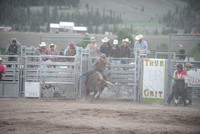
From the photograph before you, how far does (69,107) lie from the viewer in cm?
1100

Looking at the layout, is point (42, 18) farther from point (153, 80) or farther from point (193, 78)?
point (193, 78)

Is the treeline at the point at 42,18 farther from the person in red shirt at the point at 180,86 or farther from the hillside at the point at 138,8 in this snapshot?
the person in red shirt at the point at 180,86

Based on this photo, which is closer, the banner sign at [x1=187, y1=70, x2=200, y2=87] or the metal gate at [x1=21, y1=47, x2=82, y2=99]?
the banner sign at [x1=187, y1=70, x2=200, y2=87]

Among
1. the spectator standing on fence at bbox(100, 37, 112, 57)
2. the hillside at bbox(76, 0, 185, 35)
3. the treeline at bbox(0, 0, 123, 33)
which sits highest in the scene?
the hillside at bbox(76, 0, 185, 35)

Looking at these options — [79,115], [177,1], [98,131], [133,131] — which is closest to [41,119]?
[79,115]

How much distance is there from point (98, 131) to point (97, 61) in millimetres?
6187

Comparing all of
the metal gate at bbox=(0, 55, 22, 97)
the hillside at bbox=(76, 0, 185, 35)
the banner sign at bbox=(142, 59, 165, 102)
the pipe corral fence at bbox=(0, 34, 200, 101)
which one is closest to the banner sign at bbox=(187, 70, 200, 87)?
the pipe corral fence at bbox=(0, 34, 200, 101)

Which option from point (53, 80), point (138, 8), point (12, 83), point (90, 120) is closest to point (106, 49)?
point (53, 80)

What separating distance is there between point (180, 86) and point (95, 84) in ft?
10.7

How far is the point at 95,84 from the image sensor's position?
1323 centimetres

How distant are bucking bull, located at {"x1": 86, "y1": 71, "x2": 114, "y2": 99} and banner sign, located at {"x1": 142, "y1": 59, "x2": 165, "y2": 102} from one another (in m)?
1.40

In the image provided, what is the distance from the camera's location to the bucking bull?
13117 millimetres

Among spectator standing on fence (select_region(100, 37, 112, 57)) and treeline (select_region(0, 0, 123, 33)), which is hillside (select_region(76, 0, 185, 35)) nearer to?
treeline (select_region(0, 0, 123, 33))

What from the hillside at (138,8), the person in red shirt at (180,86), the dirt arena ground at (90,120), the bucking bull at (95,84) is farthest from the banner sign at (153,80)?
the hillside at (138,8)
